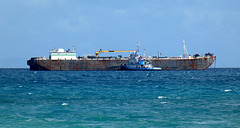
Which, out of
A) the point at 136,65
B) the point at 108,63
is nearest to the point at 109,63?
the point at 108,63

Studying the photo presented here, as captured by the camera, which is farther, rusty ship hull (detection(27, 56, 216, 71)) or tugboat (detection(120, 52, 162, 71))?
rusty ship hull (detection(27, 56, 216, 71))

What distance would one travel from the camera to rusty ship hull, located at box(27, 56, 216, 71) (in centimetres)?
14750

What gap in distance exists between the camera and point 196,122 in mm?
24375

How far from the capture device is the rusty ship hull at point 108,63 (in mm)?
147500

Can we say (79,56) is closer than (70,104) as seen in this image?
No

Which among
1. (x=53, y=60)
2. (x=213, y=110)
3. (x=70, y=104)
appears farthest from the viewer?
(x=53, y=60)

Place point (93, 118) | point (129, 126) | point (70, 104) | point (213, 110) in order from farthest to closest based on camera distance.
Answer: point (70, 104) → point (213, 110) → point (93, 118) → point (129, 126)

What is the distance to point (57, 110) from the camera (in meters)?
29.7

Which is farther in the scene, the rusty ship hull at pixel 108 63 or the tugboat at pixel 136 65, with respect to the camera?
the rusty ship hull at pixel 108 63

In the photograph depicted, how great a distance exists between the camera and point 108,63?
147 m

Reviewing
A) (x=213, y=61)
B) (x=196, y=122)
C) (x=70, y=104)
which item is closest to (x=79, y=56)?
(x=213, y=61)

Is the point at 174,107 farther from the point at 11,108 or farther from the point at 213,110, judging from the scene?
the point at 11,108

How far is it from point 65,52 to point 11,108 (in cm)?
13046

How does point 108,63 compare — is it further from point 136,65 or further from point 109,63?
point 136,65
